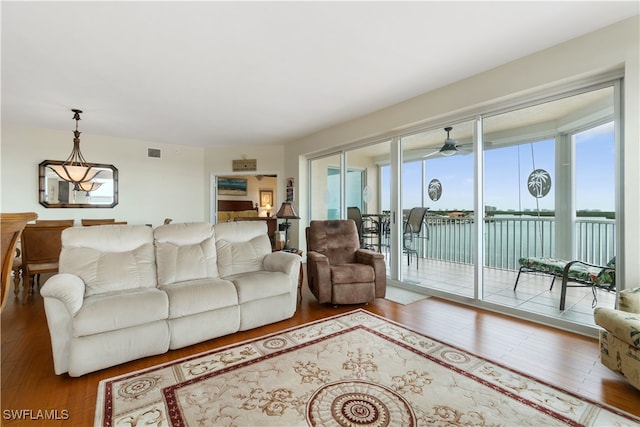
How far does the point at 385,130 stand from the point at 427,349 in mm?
2976

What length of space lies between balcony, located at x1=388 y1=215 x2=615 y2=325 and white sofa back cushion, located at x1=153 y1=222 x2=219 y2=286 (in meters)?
2.76

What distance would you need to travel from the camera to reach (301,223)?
20.5ft

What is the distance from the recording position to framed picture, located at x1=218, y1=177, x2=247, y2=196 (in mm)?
9648

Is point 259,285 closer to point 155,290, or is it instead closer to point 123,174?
point 155,290

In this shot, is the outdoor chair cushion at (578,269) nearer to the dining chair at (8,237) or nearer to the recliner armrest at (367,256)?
the recliner armrest at (367,256)

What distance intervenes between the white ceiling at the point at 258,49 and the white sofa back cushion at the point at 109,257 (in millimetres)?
1624

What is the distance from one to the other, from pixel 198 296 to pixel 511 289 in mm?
3595

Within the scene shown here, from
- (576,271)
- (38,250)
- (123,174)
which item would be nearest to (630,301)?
(576,271)

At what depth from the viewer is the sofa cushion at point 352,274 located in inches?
130

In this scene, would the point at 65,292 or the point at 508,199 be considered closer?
the point at 65,292

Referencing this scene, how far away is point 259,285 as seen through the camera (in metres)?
2.74

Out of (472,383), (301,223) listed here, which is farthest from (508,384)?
(301,223)

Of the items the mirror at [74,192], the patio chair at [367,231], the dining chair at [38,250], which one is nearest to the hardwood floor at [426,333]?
the dining chair at [38,250]

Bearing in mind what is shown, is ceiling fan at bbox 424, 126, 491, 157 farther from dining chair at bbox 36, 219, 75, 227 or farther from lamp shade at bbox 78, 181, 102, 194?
dining chair at bbox 36, 219, 75, 227
